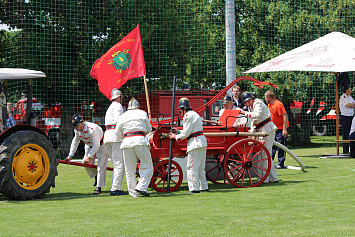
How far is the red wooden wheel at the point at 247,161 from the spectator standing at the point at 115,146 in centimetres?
193

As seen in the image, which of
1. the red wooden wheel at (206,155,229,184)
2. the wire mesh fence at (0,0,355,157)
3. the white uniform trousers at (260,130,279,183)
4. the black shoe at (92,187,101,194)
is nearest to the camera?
the black shoe at (92,187,101,194)

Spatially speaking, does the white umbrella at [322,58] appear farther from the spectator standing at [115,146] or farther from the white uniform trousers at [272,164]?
the spectator standing at [115,146]

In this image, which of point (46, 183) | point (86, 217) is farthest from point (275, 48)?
point (86, 217)

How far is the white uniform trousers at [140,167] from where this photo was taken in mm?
9406

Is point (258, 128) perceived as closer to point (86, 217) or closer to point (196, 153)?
point (196, 153)

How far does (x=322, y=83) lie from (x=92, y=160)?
48.7 ft

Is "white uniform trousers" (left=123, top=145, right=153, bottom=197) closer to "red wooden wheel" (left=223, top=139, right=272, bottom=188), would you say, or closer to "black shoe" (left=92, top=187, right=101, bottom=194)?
"black shoe" (left=92, top=187, right=101, bottom=194)

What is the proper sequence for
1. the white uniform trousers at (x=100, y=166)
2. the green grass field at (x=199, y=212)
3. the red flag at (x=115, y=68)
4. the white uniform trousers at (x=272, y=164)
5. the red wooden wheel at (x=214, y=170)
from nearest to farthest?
the green grass field at (x=199, y=212) < the white uniform trousers at (x=100, y=166) < the white uniform trousers at (x=272, y=164) < the red wooden wheel at (x=214, y=170) < the red flag at (x=115, y=68)

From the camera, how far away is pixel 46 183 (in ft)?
30.5

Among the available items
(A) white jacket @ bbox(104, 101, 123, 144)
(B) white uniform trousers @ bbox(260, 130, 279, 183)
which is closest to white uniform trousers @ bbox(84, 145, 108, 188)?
(A) white jacket @ bbox(104, 101, 123, 144)

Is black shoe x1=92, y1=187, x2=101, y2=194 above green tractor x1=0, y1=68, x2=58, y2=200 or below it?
below

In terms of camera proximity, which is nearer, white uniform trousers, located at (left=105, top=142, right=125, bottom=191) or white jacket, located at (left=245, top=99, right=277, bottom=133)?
white uniform trousers, located at (left=105, top=142, right=125, bottom=191)

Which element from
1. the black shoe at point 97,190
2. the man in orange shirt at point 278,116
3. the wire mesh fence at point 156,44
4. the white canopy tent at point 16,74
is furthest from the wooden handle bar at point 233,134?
the wire mesh fence at point 156,44

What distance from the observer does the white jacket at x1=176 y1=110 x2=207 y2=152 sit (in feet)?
31.9
